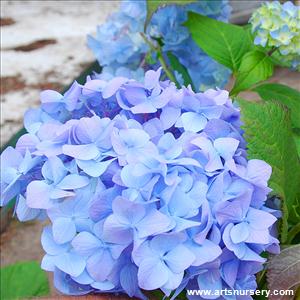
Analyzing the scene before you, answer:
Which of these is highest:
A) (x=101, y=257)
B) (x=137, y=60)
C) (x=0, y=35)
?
(x=101, y=257)

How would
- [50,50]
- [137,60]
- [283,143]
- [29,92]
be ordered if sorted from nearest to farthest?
[283,143], [137,60], [29,92], [50,50]

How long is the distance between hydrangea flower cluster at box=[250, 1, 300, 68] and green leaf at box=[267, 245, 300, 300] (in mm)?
323

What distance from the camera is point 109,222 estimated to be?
2.05 ft

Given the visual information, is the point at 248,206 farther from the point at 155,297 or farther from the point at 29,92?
the point at 29,92

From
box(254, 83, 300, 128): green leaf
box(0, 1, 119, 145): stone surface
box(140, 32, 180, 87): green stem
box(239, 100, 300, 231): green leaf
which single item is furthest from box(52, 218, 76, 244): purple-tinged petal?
box(0, 1, 119, 145): stone surface

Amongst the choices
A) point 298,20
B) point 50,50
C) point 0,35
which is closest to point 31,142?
point 298,20

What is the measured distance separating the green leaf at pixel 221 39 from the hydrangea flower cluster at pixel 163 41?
50mm

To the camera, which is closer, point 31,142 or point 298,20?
point 31,142

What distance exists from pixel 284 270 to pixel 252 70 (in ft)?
1.23

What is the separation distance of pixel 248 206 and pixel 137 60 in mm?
581

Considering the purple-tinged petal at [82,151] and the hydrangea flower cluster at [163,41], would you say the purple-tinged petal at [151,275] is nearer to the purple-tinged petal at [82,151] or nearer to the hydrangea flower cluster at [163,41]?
the purple-tinged petal at [82,151]

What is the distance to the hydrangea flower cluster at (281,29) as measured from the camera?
0.94 metres

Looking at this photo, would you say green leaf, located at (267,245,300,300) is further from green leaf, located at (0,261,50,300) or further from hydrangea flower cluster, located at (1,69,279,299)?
green leaf, located at (0,261,50,300)

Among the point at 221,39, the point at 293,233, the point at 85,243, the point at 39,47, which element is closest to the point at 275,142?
the point at 293,233
